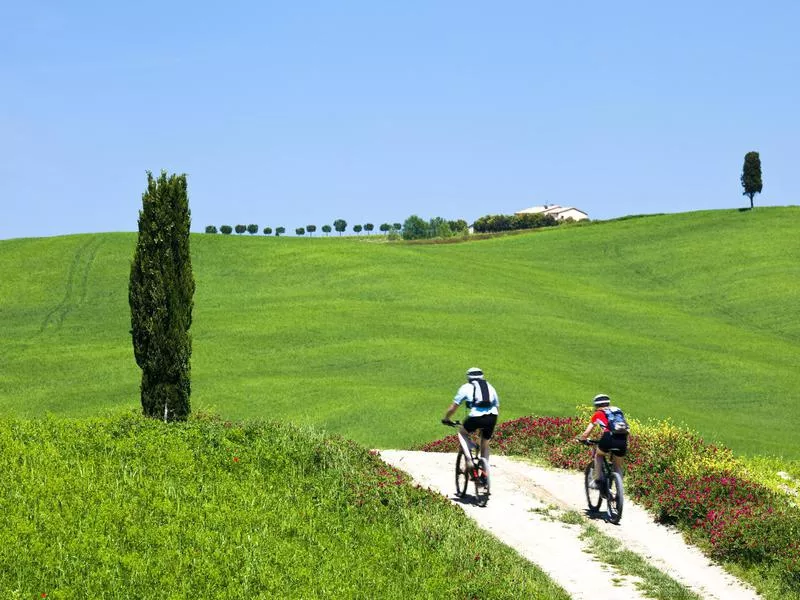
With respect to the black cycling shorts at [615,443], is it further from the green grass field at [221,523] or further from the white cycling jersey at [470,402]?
the green grass field at [221,523]

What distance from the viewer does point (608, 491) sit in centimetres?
2052

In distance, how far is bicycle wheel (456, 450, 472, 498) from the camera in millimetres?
21469

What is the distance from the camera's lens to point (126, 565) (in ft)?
44.1

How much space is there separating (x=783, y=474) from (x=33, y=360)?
36677 millimetres

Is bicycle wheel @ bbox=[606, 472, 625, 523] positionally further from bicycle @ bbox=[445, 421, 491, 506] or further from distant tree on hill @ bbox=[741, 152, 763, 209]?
distant tree on hill @ bbox=[741, 152, 763, 209]

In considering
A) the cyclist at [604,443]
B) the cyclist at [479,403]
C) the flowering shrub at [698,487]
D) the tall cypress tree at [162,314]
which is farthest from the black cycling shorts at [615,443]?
the tall cypress tree at [162,314]

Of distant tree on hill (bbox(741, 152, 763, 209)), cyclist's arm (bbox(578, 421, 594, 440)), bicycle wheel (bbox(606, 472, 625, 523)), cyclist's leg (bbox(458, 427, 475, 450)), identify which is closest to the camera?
bicycle wheel (bbox(606, 472, 625, 523))

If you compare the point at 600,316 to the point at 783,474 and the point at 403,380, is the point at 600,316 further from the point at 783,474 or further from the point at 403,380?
the point at 783,474

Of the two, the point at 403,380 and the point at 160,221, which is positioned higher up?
the point at 160,221

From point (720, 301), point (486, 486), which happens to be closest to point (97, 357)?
point (486, 486)

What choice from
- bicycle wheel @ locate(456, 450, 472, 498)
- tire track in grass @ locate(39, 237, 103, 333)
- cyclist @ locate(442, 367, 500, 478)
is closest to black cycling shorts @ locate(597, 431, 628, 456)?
cyclist @ locate(442, 367, 500, 478)

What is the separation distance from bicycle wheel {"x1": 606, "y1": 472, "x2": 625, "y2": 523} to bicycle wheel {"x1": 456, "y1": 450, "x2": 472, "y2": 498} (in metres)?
2.95

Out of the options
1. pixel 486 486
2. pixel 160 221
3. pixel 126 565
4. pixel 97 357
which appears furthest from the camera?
pixel 97 357

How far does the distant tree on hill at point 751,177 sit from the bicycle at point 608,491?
344ft
